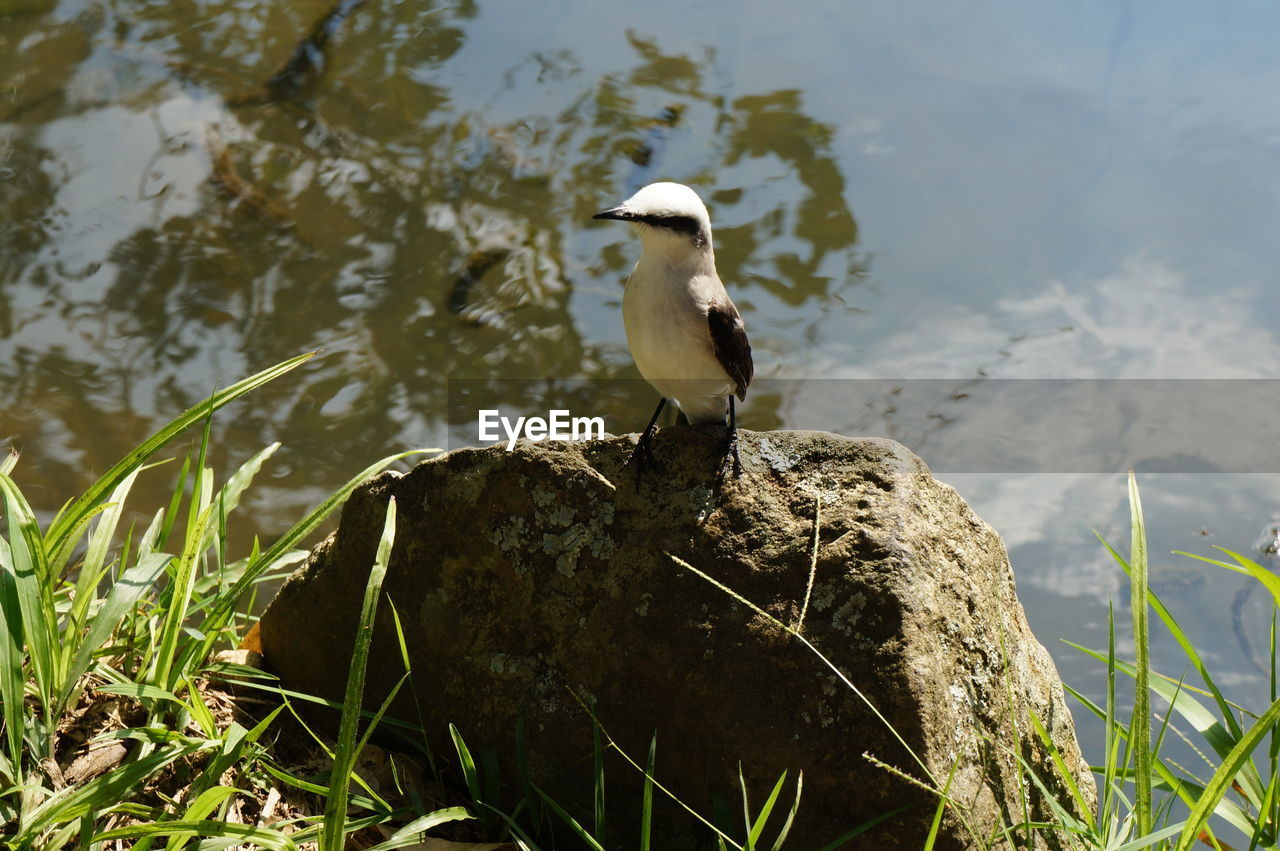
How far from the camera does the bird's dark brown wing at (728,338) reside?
3098mm

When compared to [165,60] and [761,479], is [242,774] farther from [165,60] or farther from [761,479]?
[165,60]

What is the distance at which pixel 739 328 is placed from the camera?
3.15m

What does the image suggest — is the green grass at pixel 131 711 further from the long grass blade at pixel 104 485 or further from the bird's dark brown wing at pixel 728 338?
the bird's dark brown wing at pixel 728 338

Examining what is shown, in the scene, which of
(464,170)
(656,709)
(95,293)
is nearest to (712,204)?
(464,170)

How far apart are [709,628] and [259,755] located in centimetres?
118

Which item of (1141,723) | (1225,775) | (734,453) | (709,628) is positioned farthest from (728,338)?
(1225,775)

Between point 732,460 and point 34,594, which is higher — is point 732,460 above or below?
above

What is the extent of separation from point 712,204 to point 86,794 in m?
4.97

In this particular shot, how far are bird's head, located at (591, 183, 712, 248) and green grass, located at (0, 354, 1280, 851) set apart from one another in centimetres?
94

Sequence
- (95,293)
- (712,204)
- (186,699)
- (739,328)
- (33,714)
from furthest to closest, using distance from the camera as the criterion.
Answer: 1. (712,204)
2. (95,293)
3. (739,328)
4. (186,699)
5. (33,714)

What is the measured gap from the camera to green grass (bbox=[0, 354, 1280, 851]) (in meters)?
2.34

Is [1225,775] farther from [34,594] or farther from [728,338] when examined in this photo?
[34,594]

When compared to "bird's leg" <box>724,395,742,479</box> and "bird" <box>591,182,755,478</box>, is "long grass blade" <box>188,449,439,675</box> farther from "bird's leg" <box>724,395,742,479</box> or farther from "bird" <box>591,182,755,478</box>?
"bird's leg" <box>724,395,742,479</box>

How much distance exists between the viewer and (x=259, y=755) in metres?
2.76
